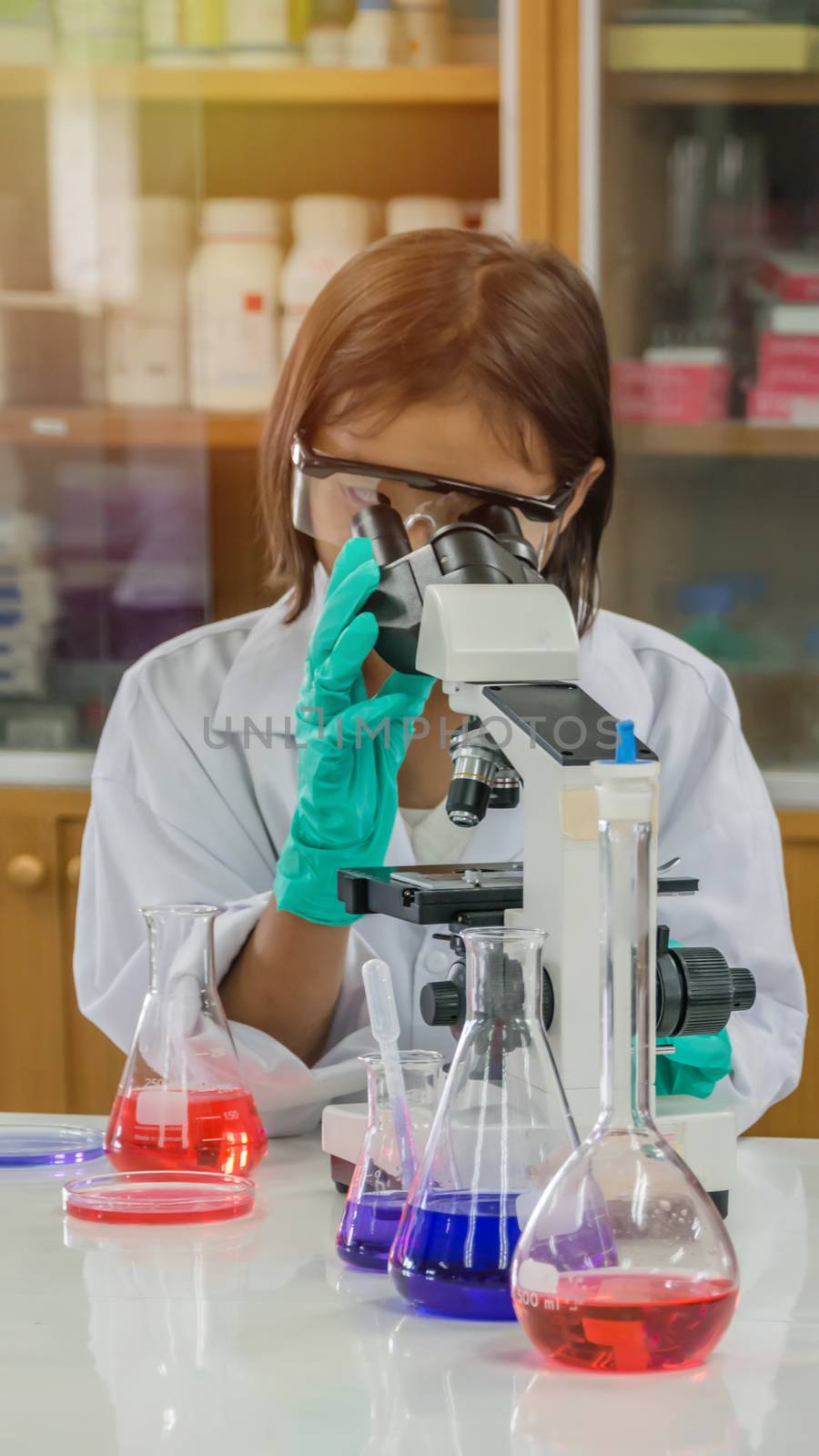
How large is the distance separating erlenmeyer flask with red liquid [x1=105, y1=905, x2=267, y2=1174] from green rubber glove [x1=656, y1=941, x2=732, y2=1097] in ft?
0.89

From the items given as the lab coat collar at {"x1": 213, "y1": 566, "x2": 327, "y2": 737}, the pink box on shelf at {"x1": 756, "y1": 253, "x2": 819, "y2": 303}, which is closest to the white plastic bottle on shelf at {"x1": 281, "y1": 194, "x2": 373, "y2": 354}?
the pink box on shelf at {"x1": 756, "y1": 253, "x2": 819, "y2": 303}

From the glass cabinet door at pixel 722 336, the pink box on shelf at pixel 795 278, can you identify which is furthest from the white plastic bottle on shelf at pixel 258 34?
the pink box on shelf at pixel 795 278

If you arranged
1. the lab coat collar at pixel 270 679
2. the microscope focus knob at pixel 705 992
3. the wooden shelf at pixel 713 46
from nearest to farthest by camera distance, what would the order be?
the microscope focus knob at pixel 705 992
the lab coat collar at pixel 270 679
the wooden shelf at pixel 713 46

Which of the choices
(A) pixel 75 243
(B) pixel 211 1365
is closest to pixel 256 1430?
(B) pixel 211 1365

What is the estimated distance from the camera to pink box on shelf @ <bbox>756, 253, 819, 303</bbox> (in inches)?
91.7

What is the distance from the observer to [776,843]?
1567mm

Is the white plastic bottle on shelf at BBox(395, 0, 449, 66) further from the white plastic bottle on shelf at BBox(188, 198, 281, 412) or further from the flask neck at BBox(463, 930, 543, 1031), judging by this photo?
the flask neck at BBox(463, 930, 543, 1031)

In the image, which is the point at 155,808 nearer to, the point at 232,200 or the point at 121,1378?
the point at 121,1378

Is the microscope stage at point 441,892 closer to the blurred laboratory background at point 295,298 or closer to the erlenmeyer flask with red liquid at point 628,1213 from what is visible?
the erlenmeyer flask with red liquid at point 628,1213

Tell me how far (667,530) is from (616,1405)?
76.3 inches

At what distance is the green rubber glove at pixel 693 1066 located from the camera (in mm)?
979

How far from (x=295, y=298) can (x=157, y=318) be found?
235mm

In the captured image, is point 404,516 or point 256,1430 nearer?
point 256,1430

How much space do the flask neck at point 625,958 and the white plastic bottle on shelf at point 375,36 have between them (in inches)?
77.9
